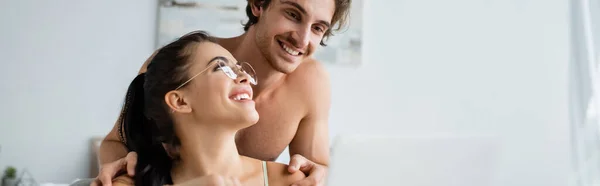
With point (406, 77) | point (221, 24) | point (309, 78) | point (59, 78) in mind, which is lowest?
point (59, 78)

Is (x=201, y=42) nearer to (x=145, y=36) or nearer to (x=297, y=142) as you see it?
(x=297, y=142)

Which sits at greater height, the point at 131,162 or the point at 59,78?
the point at 131,162

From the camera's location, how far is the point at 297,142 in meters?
0.98

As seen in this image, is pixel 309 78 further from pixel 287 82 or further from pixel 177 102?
pixel 177 102

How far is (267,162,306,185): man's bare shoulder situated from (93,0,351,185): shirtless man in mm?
13

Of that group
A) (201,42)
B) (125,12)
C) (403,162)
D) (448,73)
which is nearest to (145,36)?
(125,12)

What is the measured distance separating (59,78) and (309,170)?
5.62ft

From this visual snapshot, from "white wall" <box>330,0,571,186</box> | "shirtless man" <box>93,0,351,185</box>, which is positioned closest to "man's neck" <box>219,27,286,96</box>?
"shirtless man" <box>93,0,351,185</box>

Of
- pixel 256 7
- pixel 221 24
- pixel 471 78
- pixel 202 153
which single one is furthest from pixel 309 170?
pixel 471 78

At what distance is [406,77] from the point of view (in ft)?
8.63

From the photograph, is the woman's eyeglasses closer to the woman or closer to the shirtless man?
the woman

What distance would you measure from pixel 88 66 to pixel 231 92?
1.73 metres

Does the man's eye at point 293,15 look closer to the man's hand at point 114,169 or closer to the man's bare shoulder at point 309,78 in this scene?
the man's bare shoulder at point 309,78

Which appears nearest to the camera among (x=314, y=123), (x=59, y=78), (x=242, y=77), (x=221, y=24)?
(x=242, y=77)
